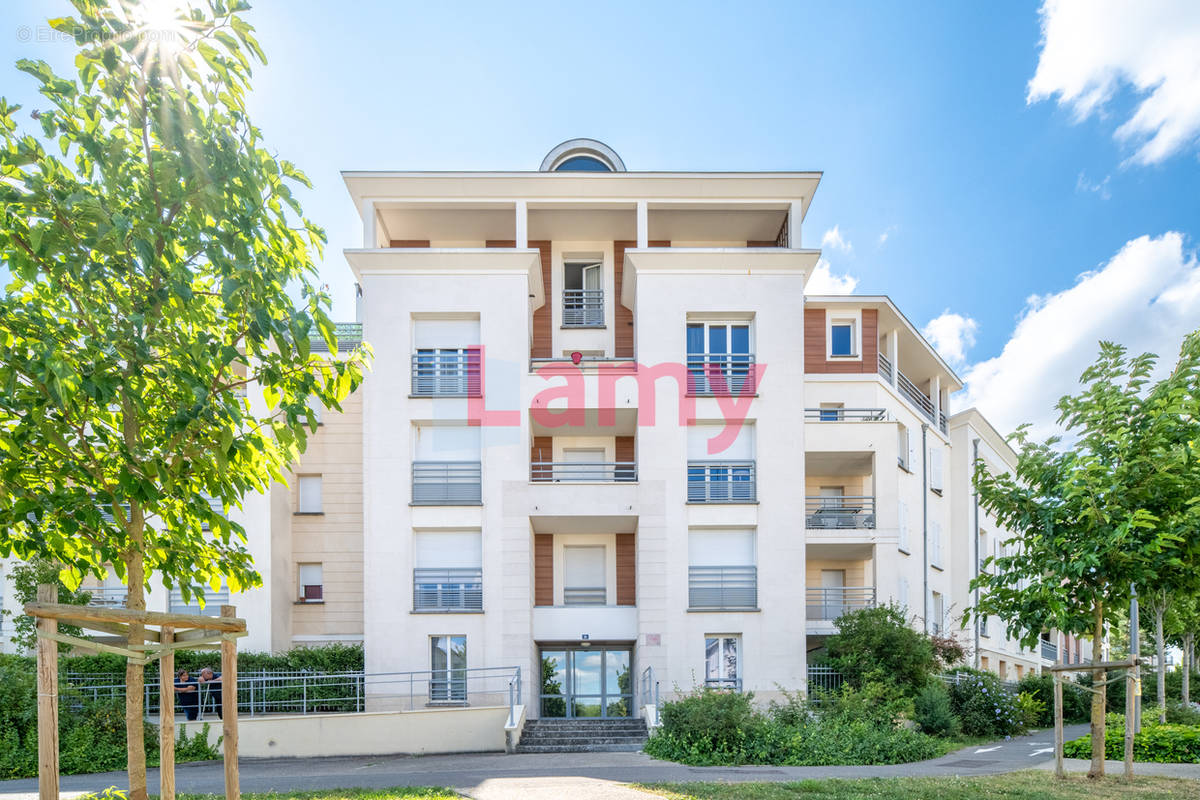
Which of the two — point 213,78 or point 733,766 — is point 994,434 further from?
point 213,78

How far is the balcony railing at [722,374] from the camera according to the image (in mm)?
24516

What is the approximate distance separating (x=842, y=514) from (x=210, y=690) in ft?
52.9

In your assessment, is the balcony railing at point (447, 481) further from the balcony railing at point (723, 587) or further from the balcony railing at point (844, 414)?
the balcony railing at point (844, 414)

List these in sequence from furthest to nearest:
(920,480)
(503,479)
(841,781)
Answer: (920,480), (503,479), (841,781)

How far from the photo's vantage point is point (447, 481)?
952 inches

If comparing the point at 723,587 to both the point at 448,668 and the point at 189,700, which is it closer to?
the point at 448,668

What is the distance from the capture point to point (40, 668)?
6.25m

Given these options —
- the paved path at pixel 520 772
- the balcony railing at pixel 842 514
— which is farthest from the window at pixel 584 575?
the paved path at pixel 520 772

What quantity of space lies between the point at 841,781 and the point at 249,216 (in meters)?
10.4

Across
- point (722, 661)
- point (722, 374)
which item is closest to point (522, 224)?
point (722, 374)

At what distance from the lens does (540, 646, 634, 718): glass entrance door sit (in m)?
24.7

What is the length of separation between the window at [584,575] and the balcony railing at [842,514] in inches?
221

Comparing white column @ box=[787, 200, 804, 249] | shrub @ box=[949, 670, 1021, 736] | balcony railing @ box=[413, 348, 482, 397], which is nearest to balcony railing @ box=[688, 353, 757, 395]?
white column @ box=[787, 200, 804, 249]

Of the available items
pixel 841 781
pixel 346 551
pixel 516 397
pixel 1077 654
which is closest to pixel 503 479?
pixel 516 397
